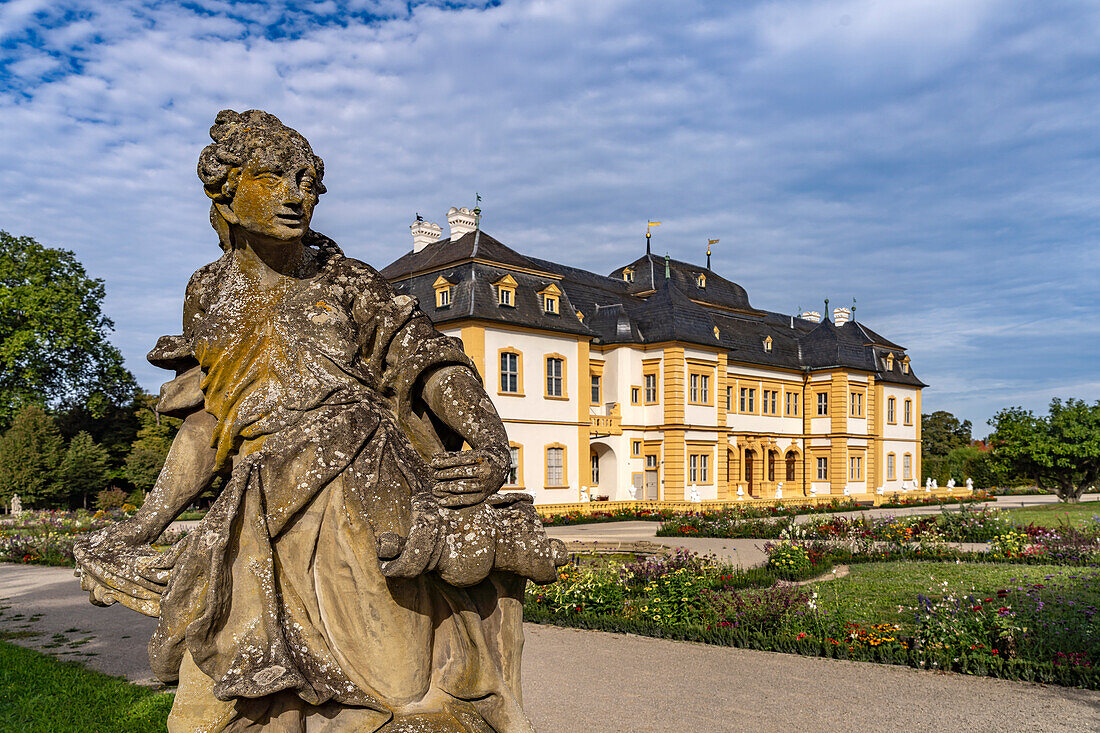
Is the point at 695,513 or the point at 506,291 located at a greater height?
the point at 506,291

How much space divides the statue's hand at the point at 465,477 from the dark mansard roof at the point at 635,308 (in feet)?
89.5

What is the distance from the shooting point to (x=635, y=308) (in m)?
37.8

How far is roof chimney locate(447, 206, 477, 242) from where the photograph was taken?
36688 millimetres

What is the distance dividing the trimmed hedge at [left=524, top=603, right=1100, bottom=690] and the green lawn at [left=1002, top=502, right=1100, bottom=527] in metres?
15.1

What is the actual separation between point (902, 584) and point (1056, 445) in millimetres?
22878

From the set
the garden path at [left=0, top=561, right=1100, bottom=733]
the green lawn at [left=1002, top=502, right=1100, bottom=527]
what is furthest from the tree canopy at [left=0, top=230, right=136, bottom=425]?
the green lawn at [left=1002, top=502, right=1100, bottom=527]

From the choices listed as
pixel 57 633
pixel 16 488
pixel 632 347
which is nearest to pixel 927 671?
pixel 57 633

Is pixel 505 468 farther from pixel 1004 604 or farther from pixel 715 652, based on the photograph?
pixel 1004 604

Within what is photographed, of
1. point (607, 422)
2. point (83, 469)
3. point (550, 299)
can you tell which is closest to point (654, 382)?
point (607, 422)

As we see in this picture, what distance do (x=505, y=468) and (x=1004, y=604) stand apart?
8547 millimetres

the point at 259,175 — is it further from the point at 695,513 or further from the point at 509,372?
the point at 509,372

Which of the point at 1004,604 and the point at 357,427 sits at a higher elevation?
the point at 357,427

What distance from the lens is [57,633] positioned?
10.2 metres

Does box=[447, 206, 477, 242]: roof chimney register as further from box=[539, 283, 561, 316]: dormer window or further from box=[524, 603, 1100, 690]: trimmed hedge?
box=[524, 603, 1100, 690]: trimmed hedge
